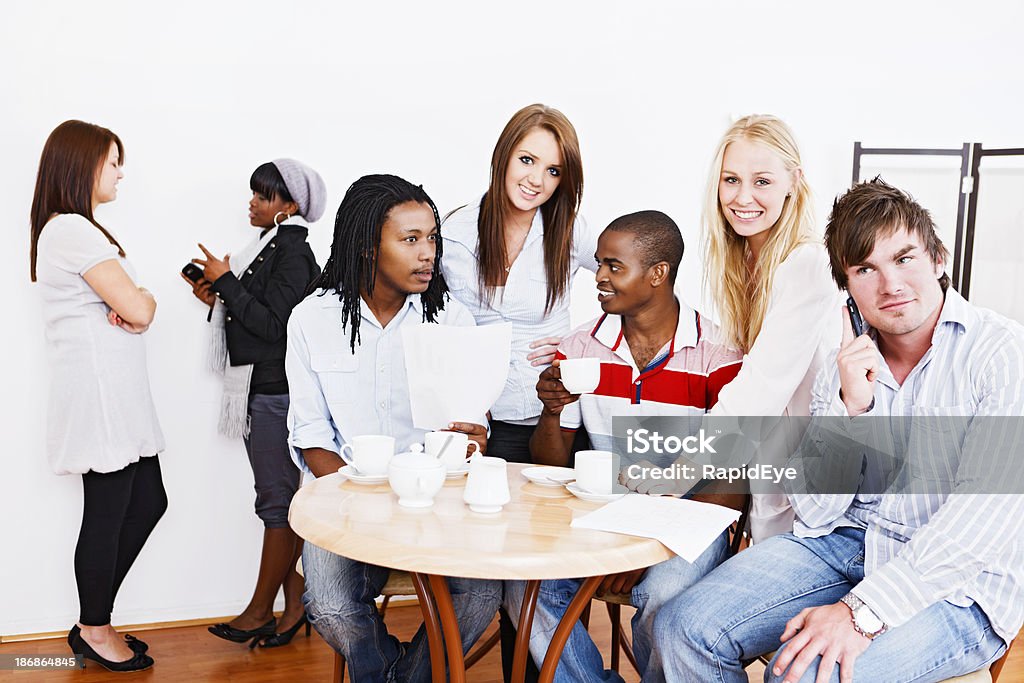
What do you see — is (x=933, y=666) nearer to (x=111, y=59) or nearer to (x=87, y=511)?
(x=87, y=511)

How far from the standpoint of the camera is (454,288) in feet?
8.30

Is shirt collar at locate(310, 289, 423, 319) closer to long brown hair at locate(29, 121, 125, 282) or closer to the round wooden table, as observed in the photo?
the round wooden table

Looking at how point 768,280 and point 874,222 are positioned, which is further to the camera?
point 768,280

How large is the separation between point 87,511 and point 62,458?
0.18 meters

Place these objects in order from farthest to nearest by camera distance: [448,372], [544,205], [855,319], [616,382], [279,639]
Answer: [279,639] → [544,205] → [616,382] → [448,372] → [855,319]

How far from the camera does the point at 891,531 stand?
1.90 metres

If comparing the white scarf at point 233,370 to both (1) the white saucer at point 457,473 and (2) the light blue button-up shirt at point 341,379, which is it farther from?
(1) the white saucer at point 457,473

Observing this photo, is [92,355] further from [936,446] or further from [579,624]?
[936,446]

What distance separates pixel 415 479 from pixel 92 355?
1.37 meters

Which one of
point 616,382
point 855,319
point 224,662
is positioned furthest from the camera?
point 224,662

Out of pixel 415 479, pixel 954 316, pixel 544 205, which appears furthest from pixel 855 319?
pixel 415 479

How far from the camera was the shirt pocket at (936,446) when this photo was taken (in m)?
1.85

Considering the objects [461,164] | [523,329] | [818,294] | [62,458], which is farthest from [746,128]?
[62,458]

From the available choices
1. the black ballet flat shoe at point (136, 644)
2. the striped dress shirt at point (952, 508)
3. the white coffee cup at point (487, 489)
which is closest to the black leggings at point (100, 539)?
the black ballet flat shoe at point (136, 644)
